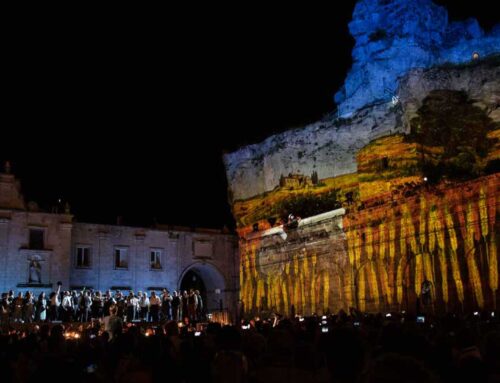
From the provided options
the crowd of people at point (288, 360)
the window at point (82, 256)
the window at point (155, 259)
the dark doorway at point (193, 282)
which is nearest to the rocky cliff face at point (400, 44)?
the window at point (155, 259)

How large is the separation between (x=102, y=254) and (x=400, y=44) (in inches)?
1039

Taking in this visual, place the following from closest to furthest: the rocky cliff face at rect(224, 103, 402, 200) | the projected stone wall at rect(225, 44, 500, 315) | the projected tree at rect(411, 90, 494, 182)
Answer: the projected stone wall at rect(225, 44, 500, 315), the projected tree at rect(411, 90, 494, 182), the rocky cliff face at rect(224, 103, 402, 200)

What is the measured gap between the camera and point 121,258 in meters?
40.3

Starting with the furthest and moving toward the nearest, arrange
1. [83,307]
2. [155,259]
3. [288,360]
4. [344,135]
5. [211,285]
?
[211,285] → [155,259] → [344,135] → [83,307] → [288,360]

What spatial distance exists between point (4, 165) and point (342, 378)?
39.1 meters

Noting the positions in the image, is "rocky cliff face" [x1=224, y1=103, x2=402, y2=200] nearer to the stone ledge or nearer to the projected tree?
the projected tree

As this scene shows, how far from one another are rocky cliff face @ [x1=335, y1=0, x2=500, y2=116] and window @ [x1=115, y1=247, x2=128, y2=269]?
1945 centimetres

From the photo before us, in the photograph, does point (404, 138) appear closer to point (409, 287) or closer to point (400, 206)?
point (400, 206)

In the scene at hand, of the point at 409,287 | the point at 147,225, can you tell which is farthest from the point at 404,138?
the point at 147,225

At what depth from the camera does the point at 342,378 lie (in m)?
3.47

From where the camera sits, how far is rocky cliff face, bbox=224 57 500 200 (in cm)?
3042

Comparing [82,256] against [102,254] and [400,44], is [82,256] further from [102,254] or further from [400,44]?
[400,44]

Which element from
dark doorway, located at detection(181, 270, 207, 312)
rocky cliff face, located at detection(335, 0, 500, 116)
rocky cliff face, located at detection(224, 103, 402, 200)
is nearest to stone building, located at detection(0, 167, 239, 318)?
dark doorway, located at detection(181, 270, 207, 312)

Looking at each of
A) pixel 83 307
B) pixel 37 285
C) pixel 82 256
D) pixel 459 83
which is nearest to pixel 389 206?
pixel 459 83
